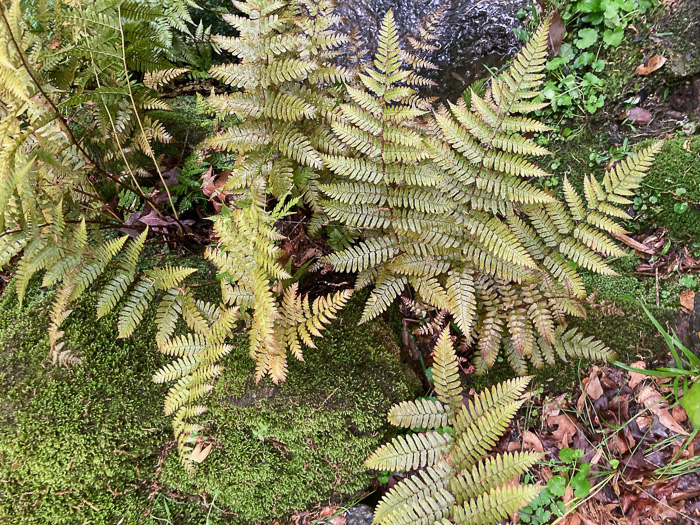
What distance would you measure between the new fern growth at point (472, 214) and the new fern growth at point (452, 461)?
529 millimetres

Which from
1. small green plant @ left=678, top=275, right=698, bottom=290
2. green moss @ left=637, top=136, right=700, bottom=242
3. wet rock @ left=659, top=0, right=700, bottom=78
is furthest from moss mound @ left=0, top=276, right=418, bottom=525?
wet rock @ left=659, top=0, right=700, bottom=78

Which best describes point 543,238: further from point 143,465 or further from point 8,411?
point 8,411

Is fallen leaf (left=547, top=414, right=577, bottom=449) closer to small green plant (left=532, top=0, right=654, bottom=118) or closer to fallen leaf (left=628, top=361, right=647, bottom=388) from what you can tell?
fallen leaf (left=628, top=361, right=647, bottom=388)

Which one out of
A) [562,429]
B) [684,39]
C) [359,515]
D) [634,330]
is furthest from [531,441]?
[684,39]

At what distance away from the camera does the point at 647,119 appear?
3971 mm

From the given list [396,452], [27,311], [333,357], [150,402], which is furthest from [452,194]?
[27,311]

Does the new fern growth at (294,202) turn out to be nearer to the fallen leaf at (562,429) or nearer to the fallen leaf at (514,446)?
the fallen leaf at (562,429)

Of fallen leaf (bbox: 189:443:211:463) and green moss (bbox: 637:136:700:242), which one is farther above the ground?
green moss (bbox: 637:136:700:242)

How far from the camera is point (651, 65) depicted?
3.96 metres

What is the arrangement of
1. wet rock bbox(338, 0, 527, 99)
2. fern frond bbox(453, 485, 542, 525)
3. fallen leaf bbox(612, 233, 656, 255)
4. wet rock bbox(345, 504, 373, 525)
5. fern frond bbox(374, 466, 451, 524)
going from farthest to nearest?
wet rock bbox(338, 0, 527, 99) → fallen leaf bbox(612, 233, 656, 255) → wet rock bbox(345, 504, 373, 525) → fern frond bbox(374, 466, 451, 524) → fern frond bbox(453, 485, 542, 525)

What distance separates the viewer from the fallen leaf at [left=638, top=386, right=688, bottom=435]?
115 inches

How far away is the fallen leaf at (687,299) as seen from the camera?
339cm

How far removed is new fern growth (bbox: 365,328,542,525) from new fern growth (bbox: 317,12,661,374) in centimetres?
53

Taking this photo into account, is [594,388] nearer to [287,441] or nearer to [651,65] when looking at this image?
[287,441]
